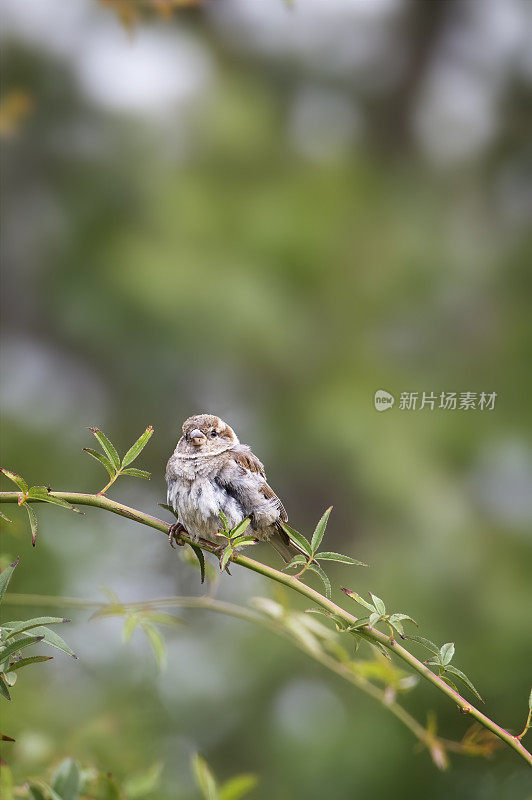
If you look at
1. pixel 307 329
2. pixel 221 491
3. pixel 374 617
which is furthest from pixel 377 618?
pixel 307 329

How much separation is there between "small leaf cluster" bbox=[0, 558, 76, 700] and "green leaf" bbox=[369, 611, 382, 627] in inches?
7.3

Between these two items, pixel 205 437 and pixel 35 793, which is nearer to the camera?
pixel 35 793

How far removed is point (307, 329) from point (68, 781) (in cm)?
216

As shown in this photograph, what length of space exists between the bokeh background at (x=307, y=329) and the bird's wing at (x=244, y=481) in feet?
2.31

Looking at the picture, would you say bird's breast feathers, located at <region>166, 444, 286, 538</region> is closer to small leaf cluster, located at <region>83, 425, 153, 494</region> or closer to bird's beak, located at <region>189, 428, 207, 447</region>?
bird's beak, located at <region>189, 428, 207, 447</region>

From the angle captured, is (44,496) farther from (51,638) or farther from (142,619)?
(142,619)

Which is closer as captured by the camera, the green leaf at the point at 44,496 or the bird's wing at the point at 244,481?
the green leaf at the point at 44,496

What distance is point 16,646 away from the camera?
1.69 ft

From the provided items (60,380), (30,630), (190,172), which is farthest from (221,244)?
(30,630)

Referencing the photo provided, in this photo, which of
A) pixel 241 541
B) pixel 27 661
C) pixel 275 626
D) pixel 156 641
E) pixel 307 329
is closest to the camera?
pixel 27 661

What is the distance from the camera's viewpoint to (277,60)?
2.94 meters

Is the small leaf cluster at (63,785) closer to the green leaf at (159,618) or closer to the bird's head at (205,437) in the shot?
A: the green leaf at (159,618)

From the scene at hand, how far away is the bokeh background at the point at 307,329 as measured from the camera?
83.2 inches

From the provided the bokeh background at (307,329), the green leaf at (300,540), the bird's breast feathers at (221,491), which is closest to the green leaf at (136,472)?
the green leaf at (300,540)
